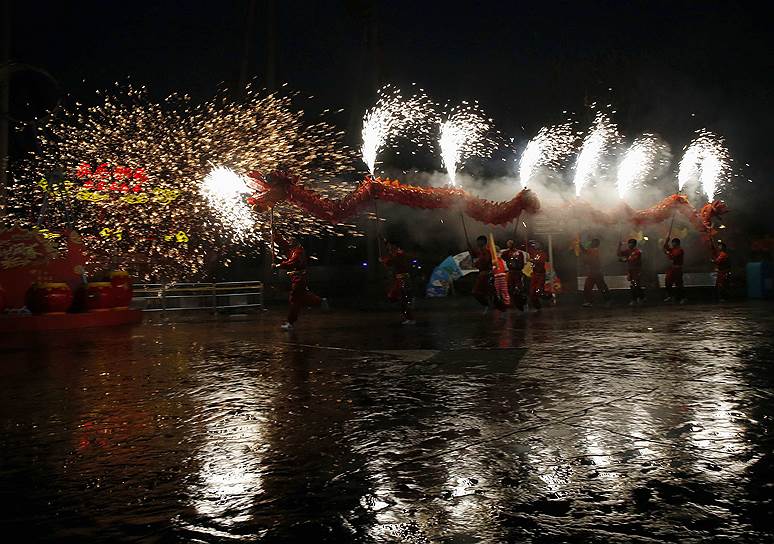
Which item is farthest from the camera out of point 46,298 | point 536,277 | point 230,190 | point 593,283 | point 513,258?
point 593,283

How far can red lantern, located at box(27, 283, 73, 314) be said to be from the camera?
56.7 feet

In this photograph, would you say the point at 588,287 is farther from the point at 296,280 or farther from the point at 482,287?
the point at 296,280

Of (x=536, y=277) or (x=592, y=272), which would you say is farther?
(x=592, y=272)

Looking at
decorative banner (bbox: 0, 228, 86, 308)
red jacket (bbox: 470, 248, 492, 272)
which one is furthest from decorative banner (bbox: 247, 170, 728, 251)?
decorative banner (bbox: 0, 228, 86, 308)

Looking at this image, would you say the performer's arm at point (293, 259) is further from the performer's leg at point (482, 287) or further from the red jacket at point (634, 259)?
the red jacket at point (634, 259)

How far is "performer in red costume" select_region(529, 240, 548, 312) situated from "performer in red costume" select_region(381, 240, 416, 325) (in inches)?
184

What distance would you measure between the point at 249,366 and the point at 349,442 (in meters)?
4.74

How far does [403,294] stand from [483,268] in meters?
2.73

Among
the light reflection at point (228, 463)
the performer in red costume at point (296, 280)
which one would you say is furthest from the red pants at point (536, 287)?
the light reflection at point (228, 463)

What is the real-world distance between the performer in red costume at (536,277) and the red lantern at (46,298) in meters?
11.7

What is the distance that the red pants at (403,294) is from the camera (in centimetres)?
1617

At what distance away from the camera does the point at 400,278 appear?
16.4m

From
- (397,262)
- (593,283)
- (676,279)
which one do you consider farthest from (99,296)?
(676,279)

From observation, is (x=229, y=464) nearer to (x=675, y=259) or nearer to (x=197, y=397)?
(x=197, y=397)
